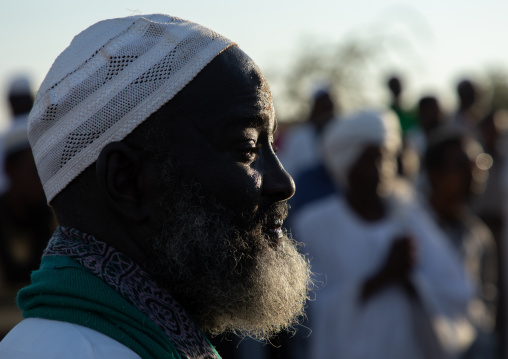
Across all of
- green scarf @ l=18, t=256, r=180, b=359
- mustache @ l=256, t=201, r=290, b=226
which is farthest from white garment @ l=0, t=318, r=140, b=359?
mustache @ l=256, t=201, r=290, b=226

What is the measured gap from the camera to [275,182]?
207 centimetres

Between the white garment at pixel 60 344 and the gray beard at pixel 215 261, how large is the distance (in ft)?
1.04

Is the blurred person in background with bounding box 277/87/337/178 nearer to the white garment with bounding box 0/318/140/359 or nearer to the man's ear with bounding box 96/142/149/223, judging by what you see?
the man's ear with bounding box 96/142/149/223

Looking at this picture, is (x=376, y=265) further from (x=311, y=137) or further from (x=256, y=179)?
(x=256, y=179)

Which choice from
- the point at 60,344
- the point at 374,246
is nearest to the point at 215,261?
the point at 60,344

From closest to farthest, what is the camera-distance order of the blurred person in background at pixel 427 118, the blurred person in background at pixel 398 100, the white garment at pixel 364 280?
the white garment at pixel 364 280 < the blurred person in background at pixel 427 118 < the blurred person in background at pixel 398 100

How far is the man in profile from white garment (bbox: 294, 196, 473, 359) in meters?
3.23

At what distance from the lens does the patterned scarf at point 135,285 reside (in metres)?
1.79

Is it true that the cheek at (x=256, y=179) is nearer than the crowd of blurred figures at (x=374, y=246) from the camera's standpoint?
Yes

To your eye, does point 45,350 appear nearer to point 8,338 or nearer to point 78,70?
point 8,338

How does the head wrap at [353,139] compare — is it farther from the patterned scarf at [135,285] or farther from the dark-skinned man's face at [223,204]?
the patterned scarf at [135,285]

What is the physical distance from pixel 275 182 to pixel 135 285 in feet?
1.71

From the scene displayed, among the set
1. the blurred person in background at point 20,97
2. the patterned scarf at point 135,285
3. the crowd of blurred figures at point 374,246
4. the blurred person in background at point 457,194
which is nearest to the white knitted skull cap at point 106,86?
the patterned scarf at point 135,285

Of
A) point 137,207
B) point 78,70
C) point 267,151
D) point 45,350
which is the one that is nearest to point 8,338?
point 45,350
